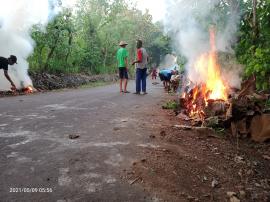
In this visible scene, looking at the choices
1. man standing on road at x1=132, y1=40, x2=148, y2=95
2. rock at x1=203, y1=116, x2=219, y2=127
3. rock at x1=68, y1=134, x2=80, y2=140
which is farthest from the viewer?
man standing on road at x1=132, y1=40, x2=148, y2=95

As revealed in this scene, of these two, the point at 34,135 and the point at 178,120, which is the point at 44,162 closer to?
the point at 34,135

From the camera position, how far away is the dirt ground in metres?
4.18

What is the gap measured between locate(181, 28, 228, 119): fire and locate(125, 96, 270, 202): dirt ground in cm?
167

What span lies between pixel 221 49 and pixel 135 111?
11.6ft

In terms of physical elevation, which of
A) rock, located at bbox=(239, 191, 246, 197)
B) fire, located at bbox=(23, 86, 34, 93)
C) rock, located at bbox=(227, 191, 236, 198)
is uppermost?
fire, located at bbox=(23, 86, 34, 93)

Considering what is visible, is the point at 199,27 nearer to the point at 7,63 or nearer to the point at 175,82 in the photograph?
the point at 175,82

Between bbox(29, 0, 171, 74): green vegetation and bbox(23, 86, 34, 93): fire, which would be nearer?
bbox(23, 86, 34, 93): fire

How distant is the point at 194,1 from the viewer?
10.8m

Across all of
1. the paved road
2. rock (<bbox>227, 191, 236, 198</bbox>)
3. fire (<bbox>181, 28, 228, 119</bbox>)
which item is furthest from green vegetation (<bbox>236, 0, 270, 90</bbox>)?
rock (<bbox>227, 191, 236, 198</bbox>)

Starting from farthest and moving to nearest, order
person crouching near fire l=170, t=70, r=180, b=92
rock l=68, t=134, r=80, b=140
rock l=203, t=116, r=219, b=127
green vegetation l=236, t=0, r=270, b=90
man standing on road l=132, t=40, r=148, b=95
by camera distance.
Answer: person crouching near fire l=170, t=70, r=180, b=92, man standing on road l=132, t=40, r=148, b=95, rock l=203, t=116, r=219, b=127, green vegetation l=236, t=0, r=270, b=90, rock l=68, t=134, r=80, b=140

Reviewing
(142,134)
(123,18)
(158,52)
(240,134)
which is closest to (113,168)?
(142,134)

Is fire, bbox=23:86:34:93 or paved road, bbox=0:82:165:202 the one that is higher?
fire, bbox=23:86:34:93

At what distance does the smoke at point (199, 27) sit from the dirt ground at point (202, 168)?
3.83 metres

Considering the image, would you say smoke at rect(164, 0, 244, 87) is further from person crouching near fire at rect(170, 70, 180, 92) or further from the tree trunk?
person crouching near fire at rect(170, 70, 180, 92)
